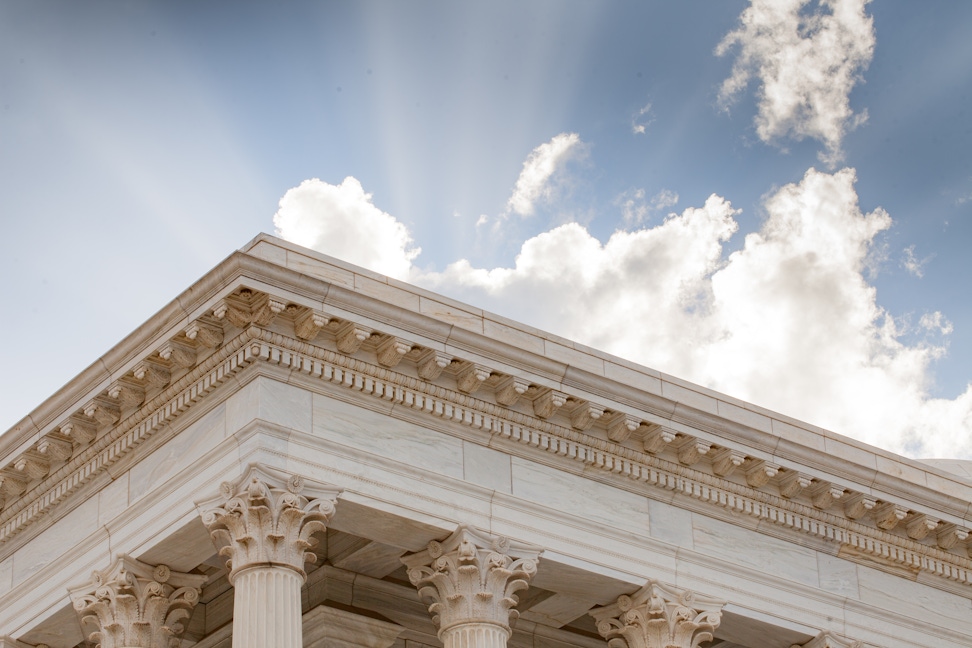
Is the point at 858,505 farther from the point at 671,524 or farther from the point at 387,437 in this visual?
the point at 387,437

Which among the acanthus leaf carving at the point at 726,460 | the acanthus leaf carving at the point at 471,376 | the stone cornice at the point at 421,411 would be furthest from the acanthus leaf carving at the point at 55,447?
the acanthus leaf carving at the point at 726,460

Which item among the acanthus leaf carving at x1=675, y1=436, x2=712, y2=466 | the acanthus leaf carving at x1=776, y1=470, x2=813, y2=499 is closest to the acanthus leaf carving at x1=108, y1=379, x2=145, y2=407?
the acanthus leaf carving at x1=675, y1=436, x2=712, y2=466

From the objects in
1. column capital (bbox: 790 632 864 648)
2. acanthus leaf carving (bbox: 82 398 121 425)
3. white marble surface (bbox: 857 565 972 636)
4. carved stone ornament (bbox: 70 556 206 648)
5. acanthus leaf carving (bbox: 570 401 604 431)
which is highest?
acanthus leaf carving (bbox: 570 401 604 431)

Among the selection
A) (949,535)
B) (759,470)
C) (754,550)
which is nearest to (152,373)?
(759,470)

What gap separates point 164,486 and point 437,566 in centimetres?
442

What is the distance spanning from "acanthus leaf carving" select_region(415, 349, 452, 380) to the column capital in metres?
8.54

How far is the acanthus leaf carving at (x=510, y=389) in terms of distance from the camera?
30.2 m

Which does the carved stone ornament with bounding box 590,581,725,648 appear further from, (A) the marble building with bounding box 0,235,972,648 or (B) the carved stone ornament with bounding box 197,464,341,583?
(B) the carved stone ornament with bounding box 197,464,341,583

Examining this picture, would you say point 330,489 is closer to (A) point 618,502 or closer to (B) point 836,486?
(A) point 618,502

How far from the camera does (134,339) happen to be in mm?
29406

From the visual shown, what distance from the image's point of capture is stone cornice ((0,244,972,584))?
28.7m

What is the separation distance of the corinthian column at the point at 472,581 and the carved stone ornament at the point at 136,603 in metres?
3.58

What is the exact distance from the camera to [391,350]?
29250 millimetres

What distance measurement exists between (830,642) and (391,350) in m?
9.74
